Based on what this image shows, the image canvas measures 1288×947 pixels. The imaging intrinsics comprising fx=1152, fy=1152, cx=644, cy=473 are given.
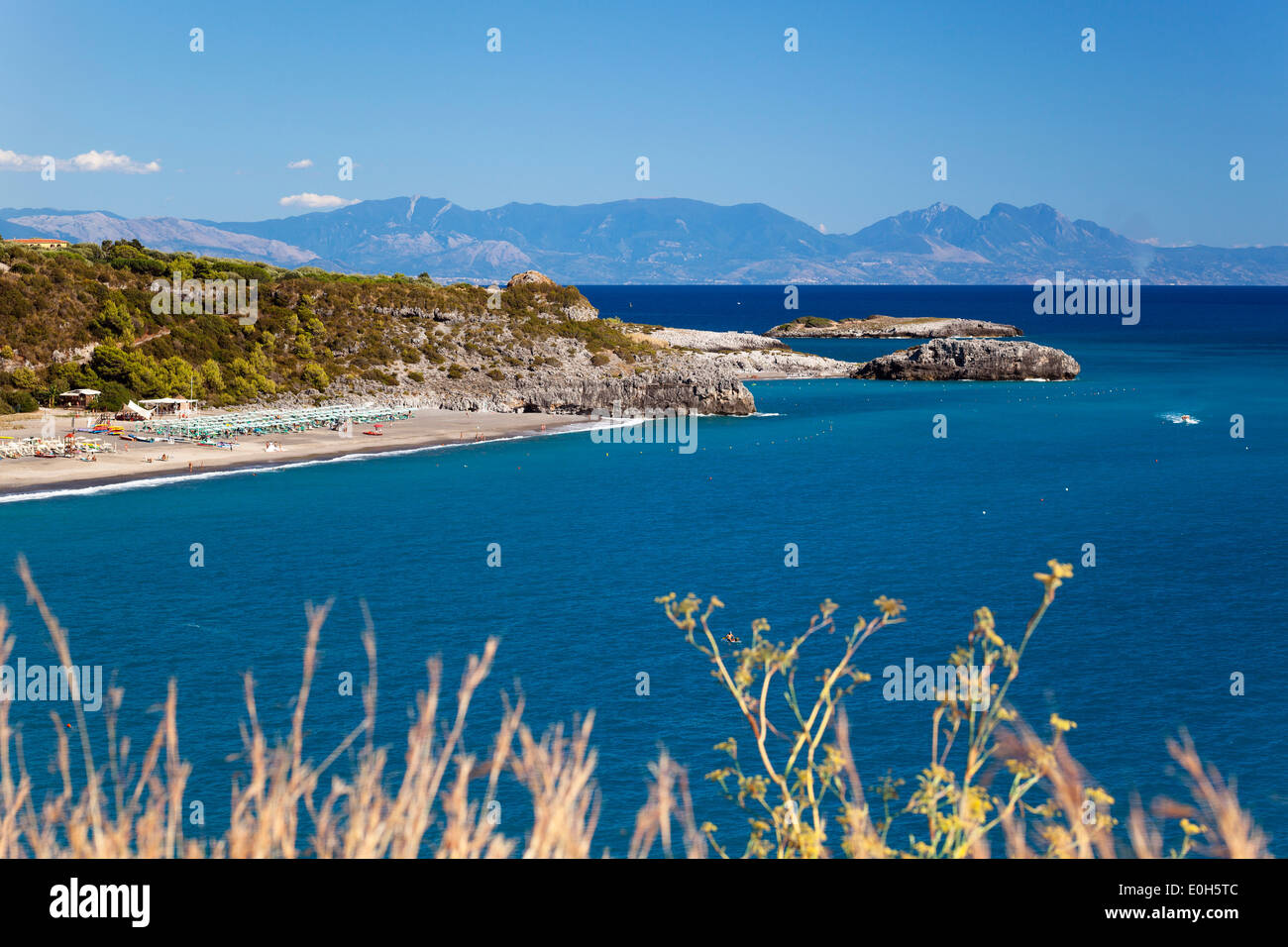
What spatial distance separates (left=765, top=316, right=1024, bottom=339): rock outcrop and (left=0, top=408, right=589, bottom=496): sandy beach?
318 feet

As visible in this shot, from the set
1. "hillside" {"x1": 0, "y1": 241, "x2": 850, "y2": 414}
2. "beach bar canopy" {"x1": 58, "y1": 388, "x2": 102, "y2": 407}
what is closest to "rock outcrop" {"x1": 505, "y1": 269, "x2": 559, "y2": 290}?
"hillside" {"x1": 0, "y1": 241, "x2": 850, "y2": 414}

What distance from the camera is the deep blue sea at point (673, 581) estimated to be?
2428 cm

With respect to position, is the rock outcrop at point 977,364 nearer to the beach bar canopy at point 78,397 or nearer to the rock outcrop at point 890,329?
the rock outcrop at point 890,329

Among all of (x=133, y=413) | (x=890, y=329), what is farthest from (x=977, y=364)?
(x=133, y=413)

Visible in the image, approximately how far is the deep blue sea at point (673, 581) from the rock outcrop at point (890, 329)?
339ft

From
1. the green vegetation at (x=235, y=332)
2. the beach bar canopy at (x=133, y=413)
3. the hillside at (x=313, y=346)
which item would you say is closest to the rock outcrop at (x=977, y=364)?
the hillside at (x=313, y=346)

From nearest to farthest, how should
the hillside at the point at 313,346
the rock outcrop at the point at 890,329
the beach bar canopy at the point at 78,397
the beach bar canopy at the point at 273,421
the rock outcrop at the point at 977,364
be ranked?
1. the beach bar canopy at the point at 273,421
2. the beach bar canopy at the point at 78,397
3. the hillside at the point at 313,346
4. the rock outcrop at the point at 977,364
5. the rock outcrop at the point at 890,329

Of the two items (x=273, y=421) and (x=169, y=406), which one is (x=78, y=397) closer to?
(x=169, y=406)

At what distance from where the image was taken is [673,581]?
37.8m

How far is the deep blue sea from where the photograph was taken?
79.7ft

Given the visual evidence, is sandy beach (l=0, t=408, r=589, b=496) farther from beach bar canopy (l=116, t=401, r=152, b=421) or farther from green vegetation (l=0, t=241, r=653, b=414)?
green vegetation (l=0, t=241, r=653, b=414)

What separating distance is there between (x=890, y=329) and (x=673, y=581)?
152 m

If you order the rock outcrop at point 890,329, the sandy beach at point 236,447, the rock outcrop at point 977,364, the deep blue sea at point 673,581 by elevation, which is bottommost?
the deep blue sea at point 673,581

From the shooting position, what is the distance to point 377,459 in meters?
63.7
